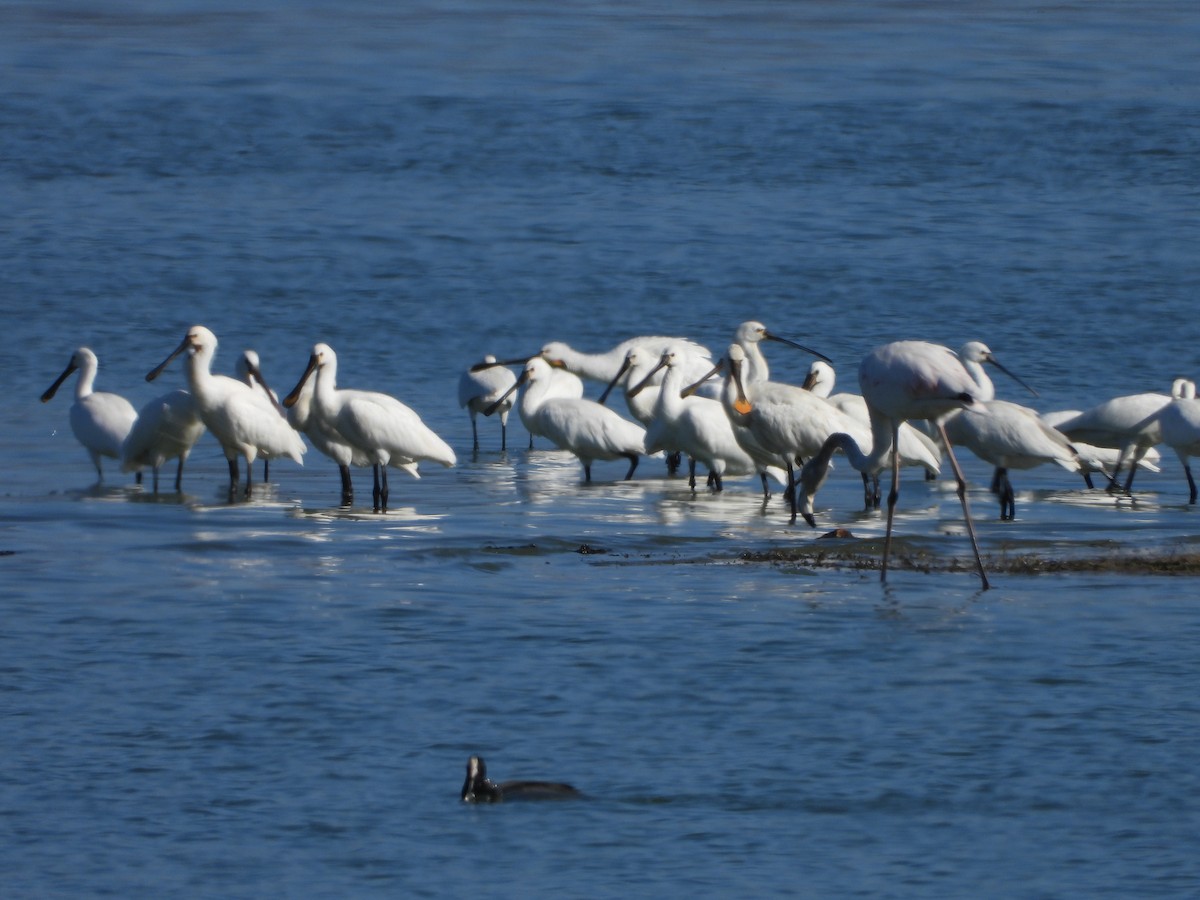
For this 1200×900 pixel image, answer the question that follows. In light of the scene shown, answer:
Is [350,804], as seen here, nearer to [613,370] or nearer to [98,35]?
[613,370]

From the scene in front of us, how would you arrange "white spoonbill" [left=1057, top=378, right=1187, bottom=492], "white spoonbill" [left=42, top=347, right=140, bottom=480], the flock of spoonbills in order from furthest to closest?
"white spoonbill" [left=42, top=347, right=140, bottom=480] → "white spoonbill" [left=1057, top=378, right=1187, bottom=492] → the flock of spoonbills

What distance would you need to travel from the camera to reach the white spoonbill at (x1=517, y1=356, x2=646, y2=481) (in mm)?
16531

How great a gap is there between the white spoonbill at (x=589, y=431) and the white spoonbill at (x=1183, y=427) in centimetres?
378

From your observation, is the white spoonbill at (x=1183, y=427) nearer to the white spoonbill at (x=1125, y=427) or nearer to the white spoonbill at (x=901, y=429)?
the white spoonbill at (x=1125, y=427)

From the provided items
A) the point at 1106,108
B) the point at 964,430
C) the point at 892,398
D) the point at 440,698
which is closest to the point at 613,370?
the point at 964,430

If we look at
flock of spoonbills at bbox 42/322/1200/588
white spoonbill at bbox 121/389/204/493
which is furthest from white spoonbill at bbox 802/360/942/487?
white spoonbill at bbox 121/389/204/493

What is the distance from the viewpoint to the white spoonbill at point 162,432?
15.4m

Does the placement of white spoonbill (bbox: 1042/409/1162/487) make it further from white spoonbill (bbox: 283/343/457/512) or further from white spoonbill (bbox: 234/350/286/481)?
white spoonbill (bbox: 234/350/286/481)

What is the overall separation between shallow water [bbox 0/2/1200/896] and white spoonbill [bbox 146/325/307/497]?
326 mm

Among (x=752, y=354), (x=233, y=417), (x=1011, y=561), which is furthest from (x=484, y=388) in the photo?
(x=1011, y=561)

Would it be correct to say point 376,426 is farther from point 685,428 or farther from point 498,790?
point 498,790

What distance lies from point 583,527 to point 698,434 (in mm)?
2703

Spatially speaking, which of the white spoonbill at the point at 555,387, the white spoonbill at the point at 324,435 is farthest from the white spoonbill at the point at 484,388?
the white spoonbill at the point at 324,435

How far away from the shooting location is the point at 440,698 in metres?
8.52
